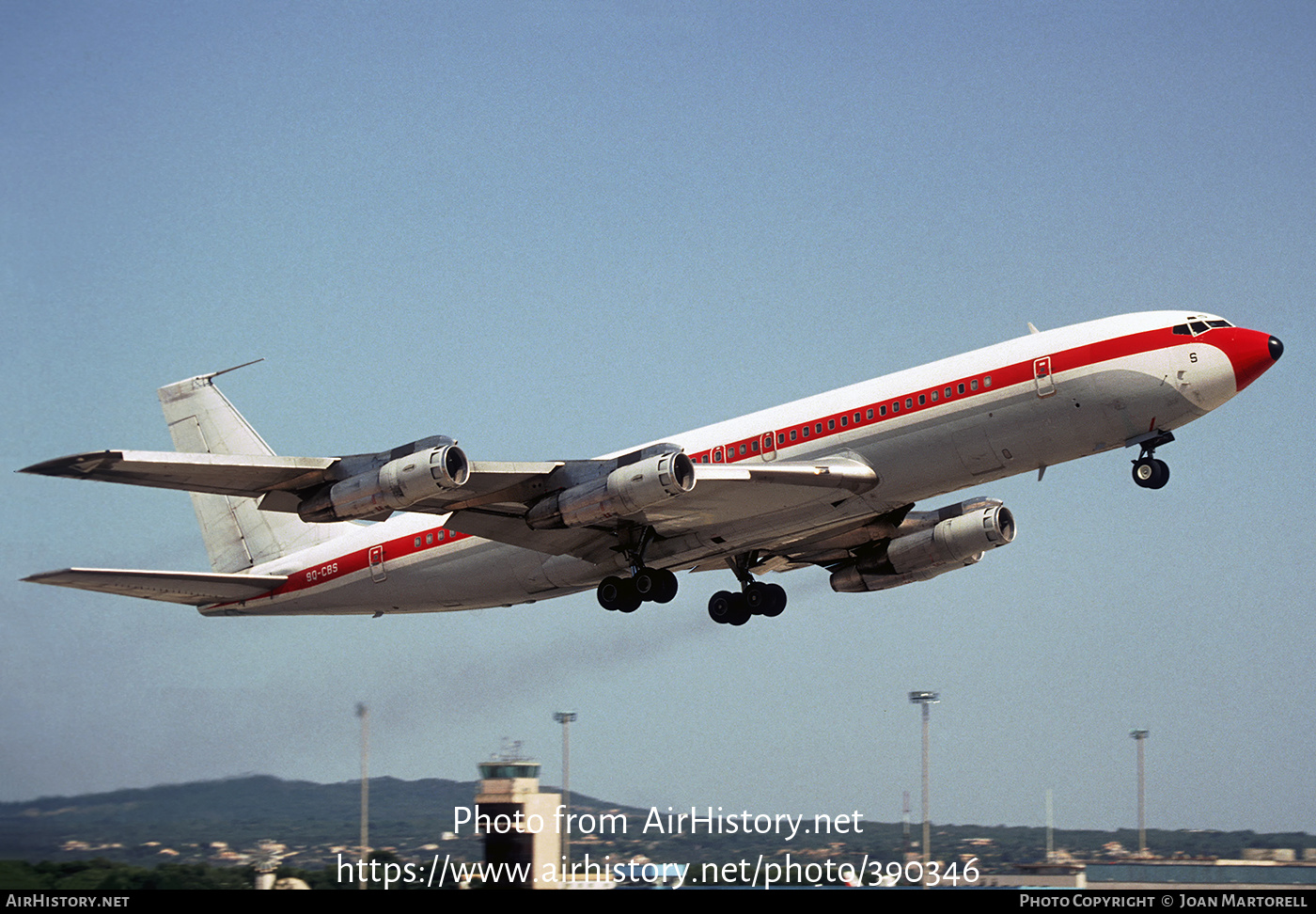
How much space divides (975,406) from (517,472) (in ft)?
38.9

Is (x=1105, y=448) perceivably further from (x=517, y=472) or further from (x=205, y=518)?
(x=205, y=518)

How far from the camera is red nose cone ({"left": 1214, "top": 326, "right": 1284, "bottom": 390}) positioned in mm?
34938

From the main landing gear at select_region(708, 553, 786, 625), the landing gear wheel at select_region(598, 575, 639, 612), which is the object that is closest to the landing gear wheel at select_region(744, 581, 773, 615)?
the main landing gear at select_region(708, 553, 786, 625)

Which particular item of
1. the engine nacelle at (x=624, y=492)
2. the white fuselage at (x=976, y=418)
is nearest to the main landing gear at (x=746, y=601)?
the white fuselage at (x=976, y=418)

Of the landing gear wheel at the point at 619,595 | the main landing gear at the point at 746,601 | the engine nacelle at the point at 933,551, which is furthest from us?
the main landing gear at the point at 746,601

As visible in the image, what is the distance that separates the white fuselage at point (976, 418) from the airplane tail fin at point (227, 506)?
9540mm

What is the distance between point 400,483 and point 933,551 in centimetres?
1789

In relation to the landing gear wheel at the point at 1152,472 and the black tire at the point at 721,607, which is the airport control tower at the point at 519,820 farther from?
the landing gear wheel at the point at 1152,472

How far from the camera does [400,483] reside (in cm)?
3438

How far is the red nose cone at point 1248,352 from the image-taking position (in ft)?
115
